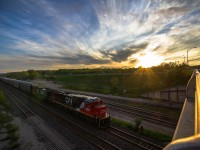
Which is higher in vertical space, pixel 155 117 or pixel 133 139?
pixel 155 117

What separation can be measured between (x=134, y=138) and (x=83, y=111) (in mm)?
7849

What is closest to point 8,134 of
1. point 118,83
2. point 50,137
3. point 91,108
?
point 50,137

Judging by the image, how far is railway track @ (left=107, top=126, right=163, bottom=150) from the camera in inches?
587

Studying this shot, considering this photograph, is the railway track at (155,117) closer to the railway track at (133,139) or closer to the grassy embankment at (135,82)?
the railway track at (133,139)

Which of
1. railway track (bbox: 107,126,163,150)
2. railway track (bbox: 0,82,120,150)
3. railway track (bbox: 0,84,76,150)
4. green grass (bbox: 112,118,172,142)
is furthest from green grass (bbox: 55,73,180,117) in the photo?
railway track (bbox: 0,84,76,150)

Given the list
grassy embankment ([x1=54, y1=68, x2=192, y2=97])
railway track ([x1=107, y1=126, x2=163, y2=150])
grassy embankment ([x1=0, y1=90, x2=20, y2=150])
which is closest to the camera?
railway track ([x1=107, y1=126, x2=163, y2=150])

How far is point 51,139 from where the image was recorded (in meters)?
16.9

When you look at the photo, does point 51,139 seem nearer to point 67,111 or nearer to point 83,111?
point 83,111

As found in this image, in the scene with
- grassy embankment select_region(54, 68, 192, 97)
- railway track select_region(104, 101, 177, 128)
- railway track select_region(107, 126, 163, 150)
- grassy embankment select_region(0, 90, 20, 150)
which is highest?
grassy embankment select_region(54, 68, 192, 97)

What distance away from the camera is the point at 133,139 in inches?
658

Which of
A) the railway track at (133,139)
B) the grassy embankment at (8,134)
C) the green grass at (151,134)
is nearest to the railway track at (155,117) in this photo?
the green grass at (151,134)

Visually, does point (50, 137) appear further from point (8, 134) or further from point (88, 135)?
point (8, 134)

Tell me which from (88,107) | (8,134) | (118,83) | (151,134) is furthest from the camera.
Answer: (118,83)

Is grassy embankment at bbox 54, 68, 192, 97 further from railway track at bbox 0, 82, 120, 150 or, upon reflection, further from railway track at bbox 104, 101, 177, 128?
railway track at bbox 0, 82, 120, 150
